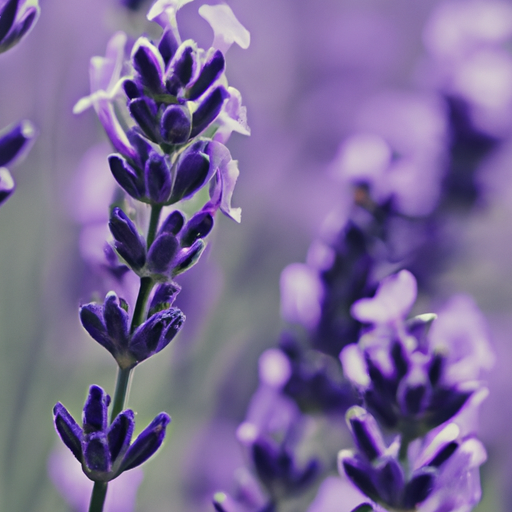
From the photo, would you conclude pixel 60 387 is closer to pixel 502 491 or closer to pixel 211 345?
pixel 211 345

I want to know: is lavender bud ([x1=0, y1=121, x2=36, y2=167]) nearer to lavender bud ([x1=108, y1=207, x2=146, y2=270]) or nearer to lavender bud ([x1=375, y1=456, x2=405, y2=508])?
lavender bud ([x1=108, y1=207, x2=146, y2=270])

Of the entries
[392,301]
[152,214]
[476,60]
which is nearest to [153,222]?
[152,214]

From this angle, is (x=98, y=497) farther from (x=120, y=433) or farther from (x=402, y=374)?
(x=402, y=374)

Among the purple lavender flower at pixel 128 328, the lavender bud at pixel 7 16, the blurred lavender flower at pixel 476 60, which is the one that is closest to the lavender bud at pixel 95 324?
the purple lavender flower at pixel 128 328

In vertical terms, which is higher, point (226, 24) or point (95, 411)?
point (226, 24)

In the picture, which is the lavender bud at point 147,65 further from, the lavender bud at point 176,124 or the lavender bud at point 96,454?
the lavender bud at point 96,454

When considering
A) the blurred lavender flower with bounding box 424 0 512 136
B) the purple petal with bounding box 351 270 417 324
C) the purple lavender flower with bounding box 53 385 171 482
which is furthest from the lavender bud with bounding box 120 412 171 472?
the blurred lavender flower with bounding box 424 0 512 136

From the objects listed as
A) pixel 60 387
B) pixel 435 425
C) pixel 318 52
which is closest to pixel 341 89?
pixel 318 52
